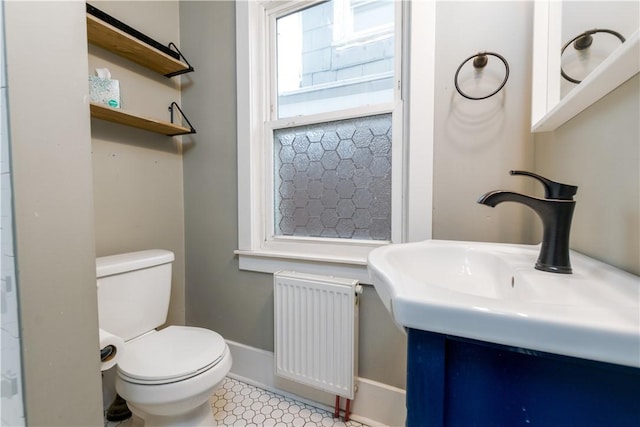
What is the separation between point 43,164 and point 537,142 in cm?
144

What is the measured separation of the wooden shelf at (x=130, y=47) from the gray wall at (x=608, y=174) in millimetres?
1652

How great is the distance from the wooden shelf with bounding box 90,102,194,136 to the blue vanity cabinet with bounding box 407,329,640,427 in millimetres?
1392

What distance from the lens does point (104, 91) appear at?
3.76 ft

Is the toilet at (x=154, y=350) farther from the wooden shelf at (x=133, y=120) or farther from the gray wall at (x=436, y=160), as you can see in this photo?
the wooden shelf at (x=133, y=120)

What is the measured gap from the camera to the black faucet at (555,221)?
1.80ft

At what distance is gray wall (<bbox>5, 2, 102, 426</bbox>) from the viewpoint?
59 cm

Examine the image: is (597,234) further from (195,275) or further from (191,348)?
(195,275)

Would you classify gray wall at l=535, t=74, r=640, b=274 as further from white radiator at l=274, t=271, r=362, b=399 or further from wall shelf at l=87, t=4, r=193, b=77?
wall shelf at l=87, t=4, r=193, b=77

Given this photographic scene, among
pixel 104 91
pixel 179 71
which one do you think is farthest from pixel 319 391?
pixel 179 71

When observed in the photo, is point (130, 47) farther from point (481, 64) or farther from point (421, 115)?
point (481, 64)

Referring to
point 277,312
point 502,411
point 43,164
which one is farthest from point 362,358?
point 43,164

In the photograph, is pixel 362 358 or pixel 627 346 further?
pixel 362 358

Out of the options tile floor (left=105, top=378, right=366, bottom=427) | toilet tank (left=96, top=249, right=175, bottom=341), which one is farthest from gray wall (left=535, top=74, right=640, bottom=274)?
toilet tank (left=96, top=249, right=175, bottom=341)

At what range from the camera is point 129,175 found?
54.1 inches
